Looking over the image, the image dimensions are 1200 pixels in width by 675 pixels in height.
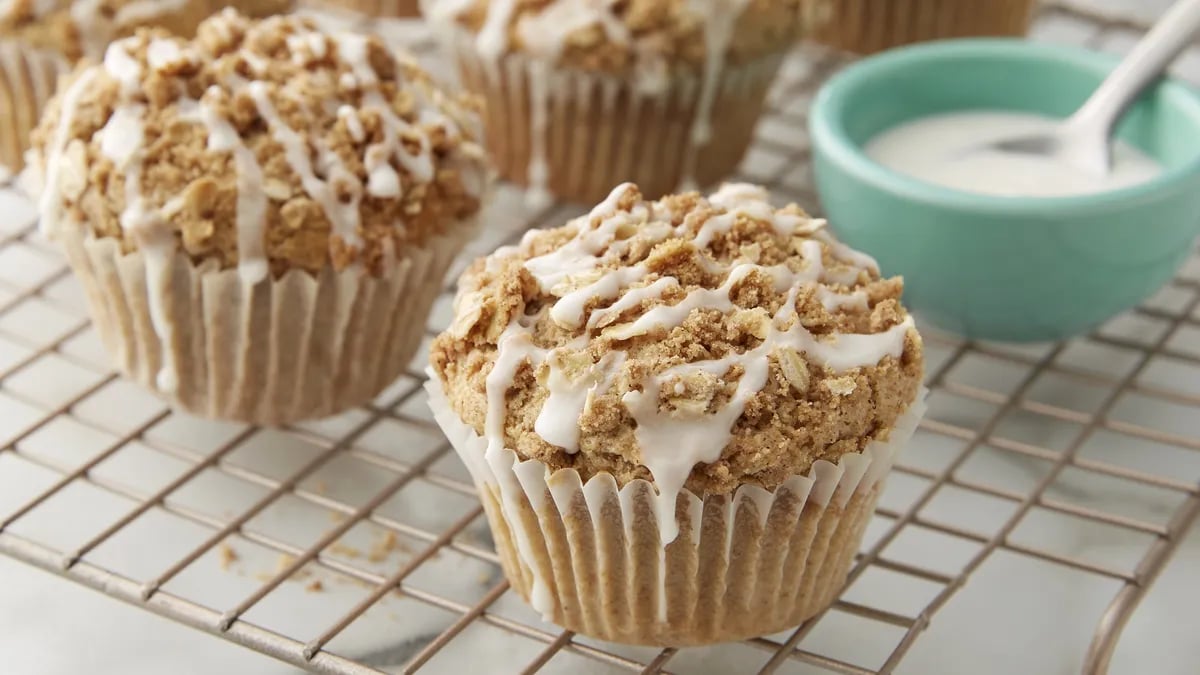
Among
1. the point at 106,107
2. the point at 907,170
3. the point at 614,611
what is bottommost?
the point at 614,611

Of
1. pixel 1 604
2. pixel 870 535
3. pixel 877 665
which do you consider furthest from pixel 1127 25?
pixel 1 604

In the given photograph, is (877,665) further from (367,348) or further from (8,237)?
(8,237)

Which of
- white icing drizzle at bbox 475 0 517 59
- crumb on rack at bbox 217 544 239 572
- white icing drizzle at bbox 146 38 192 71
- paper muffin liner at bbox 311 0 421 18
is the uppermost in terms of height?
white icing drizzle at bbox 146 38 192 71

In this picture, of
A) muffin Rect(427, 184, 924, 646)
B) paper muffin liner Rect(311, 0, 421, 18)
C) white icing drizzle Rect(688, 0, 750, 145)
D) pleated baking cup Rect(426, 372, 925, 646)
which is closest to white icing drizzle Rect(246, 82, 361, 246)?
muffin Rect(427, 184, 924, 646)

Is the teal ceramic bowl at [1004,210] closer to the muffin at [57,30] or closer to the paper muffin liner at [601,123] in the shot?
the paper muffin liner at [601,123]

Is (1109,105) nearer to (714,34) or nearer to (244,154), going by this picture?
(714,34)

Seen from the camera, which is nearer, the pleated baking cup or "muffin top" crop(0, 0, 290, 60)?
the pleated baking cup

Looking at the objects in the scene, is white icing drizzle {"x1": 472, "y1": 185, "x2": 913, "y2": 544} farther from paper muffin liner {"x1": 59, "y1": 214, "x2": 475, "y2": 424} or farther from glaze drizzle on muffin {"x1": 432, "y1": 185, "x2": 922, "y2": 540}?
paper muffin liner {"x1": 59, "y1": 214, "x2": 475, "y2": 424}

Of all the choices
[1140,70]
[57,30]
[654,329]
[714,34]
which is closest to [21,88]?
[57,30]

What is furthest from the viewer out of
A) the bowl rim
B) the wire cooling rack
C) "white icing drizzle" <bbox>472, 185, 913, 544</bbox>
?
the bowl rim
